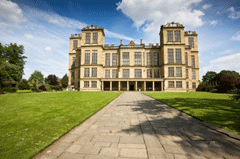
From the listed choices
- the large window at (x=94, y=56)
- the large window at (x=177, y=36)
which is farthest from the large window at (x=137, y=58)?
the large window at (x=94, y=56)

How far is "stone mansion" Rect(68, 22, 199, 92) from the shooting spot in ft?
113

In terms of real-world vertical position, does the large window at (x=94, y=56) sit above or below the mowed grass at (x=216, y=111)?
above

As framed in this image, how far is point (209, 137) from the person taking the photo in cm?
311

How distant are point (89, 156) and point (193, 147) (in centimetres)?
245

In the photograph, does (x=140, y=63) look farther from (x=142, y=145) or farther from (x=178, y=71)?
(x=142, y=145)

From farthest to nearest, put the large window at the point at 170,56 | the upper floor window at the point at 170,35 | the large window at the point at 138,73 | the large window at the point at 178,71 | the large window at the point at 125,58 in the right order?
the large window at the point at 125,58 → the large window at the point at 138,73 → the upper floor window at the point at 170,35 → the large window at the point at 170,56 → the large window at the point at 178,71

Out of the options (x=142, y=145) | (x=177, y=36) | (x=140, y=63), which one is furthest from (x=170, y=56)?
(x=142, y=145)

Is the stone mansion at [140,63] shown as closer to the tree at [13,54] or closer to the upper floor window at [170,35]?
the upper floor window at [170,35]

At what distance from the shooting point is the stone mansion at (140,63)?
113ft

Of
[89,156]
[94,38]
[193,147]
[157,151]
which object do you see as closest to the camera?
[89,156]

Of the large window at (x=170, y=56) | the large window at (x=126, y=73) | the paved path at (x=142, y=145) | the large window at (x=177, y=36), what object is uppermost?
the large window at (x=177, y=36)

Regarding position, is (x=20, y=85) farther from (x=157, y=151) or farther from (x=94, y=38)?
(x=157, y=151)

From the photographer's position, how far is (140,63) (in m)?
37.9

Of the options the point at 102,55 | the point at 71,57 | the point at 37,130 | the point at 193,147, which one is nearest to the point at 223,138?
the point at 193,147
